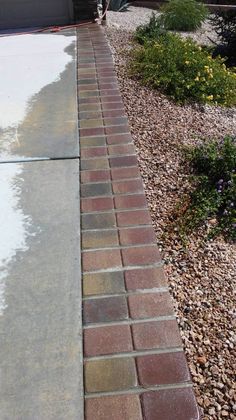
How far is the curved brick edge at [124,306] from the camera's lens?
146 cm

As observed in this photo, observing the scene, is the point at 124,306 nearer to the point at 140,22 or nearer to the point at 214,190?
the point at 214,190

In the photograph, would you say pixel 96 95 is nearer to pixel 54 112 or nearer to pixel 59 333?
pixel 54 112

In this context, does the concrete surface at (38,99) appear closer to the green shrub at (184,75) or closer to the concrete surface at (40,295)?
the concrete surface at (40,295)

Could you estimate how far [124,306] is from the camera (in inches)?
70.2

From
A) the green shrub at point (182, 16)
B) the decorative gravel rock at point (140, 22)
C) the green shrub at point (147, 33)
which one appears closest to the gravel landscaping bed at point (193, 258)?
the green shrub at point (147, 33)

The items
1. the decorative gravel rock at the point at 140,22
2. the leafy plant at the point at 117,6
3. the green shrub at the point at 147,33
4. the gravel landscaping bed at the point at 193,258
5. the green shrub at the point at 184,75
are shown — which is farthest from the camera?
the leafy plant at the point at 117,6

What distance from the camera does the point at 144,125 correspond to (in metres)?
3.33

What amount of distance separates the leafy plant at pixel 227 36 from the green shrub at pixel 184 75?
247 centimetres

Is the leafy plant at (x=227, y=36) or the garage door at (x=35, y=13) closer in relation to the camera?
the garage door at (x=35, y=13)

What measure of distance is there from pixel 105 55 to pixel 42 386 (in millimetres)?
4078

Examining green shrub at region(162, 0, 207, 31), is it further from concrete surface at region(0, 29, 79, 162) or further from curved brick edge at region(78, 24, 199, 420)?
curved brick edge at region(78, 24, 199, 420)

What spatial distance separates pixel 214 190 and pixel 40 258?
1.14m

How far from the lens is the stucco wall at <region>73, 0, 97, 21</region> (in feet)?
20.5

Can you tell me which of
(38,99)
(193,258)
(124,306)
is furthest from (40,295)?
(38,99)
